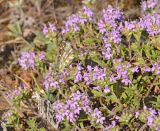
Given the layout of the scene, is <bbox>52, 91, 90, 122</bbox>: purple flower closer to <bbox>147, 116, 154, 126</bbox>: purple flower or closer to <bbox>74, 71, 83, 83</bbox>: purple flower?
<bbox>74, 71, 83, 83</bbox>: purple flower

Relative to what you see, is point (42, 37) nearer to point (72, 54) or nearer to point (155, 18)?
point (72, 54)

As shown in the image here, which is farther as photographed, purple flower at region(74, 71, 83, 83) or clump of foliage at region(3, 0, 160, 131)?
purple flower at region(74, 71, 83, 83)

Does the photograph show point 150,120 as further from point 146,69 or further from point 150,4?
point 150,4

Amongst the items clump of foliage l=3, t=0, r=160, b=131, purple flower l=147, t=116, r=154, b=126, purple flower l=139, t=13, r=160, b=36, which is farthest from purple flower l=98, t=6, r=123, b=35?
purple flower l=147, t=116, r=154, b=126

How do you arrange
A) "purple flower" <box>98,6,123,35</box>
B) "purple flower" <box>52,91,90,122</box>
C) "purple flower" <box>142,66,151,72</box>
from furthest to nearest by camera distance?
"purple flower" <box>98,6,123,35</box> < "purple flower" <box>142,66,151,72</box> < "purple flower" <box>52,91,90,122</box>

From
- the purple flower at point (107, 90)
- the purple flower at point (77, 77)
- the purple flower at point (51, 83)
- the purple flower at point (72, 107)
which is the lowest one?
the purple flower at point (72, 107)

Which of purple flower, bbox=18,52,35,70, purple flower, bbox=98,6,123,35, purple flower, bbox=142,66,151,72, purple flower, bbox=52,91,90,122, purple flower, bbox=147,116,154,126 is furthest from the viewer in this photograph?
purple flower, bbox=18,52,35,70

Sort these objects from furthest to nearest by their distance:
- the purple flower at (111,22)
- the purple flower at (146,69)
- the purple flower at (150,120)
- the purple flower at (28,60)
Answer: the purple flower at (28,60) → the purple flower at (111,22) → the purple flower at (146,69) → the purple flower at (150,120)

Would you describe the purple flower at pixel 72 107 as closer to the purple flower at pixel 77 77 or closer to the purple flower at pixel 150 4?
the purple flower at pixel 77 77

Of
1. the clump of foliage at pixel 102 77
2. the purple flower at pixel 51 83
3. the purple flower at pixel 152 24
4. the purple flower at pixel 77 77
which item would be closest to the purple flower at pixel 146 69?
the clump of foliage at pixel 102 77
